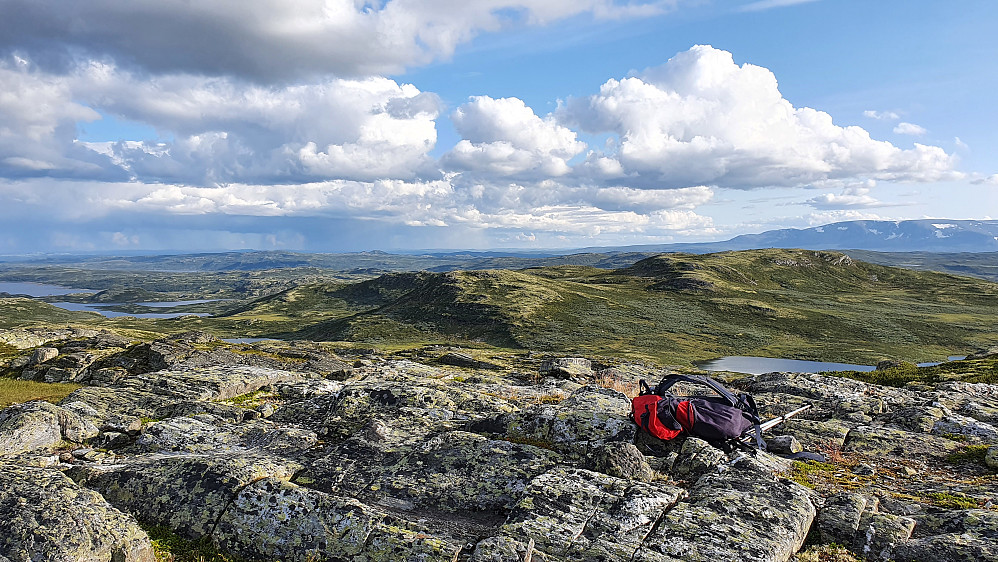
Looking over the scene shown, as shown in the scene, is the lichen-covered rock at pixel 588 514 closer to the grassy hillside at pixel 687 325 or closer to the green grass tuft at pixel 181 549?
the green grass tuft at pixel 181 549

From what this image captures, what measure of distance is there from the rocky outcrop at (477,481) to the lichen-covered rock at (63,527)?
48mm

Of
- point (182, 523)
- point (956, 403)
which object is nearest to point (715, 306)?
point (956, 403)

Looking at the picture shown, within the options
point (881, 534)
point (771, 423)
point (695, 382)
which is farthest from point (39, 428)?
point (771, 423)

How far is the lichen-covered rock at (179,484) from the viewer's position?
40.5 feet

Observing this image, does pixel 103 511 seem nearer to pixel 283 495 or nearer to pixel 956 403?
pixel 283 495

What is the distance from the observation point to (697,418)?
15742 millimetres

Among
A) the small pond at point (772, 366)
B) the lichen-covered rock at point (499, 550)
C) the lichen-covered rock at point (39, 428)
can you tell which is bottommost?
the small pond at point (772, 366)

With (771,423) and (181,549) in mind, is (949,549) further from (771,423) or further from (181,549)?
(181,549)

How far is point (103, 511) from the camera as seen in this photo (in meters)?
11.5

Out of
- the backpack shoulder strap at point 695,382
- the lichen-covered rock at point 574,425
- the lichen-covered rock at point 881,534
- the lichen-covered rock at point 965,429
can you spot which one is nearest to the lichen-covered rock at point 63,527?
the lichen-covered rock at point 574,425

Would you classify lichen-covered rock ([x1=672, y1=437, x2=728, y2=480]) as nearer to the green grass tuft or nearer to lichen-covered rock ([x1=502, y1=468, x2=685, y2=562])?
lichen-covered rock ([x1=502, y1=468, x2=685, y2=562])

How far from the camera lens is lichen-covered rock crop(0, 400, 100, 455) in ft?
54.7

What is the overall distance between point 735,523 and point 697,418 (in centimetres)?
490

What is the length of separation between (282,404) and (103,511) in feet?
39.8
